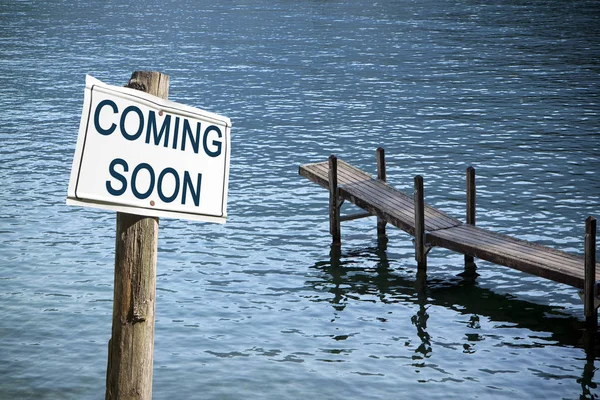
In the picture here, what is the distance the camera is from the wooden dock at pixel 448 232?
56.3 ft

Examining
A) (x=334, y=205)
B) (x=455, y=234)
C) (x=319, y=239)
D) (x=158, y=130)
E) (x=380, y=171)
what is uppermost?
(x=380, y=171)

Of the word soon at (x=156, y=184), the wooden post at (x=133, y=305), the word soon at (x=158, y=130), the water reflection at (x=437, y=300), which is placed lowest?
the water reflection at (x=437, y=300)

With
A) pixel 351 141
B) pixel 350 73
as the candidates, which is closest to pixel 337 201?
pixel 351 141

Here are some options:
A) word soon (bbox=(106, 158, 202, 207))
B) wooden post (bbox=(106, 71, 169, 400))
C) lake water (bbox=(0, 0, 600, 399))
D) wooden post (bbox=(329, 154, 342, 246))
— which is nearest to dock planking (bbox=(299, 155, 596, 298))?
wooden post (bbox=(329, 154, 342, 246))

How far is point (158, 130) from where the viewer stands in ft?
18.8

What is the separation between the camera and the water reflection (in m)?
17.0

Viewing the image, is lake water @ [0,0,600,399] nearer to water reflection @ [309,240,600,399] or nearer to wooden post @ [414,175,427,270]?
water reflection @ [309,240,600,399]

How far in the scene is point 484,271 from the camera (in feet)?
69.5

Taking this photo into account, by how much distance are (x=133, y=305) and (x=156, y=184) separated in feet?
3.06

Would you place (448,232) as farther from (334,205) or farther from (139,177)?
(139,177)

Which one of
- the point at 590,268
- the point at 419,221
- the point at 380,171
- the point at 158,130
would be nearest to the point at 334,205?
the point at 380,171

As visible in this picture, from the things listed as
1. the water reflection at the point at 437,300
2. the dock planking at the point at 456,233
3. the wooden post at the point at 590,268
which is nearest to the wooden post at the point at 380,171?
the dock planking at the point at 456,233

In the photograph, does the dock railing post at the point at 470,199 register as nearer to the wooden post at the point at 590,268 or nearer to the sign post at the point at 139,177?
the wooden post at the point at 590,268

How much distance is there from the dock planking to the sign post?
12431mm
